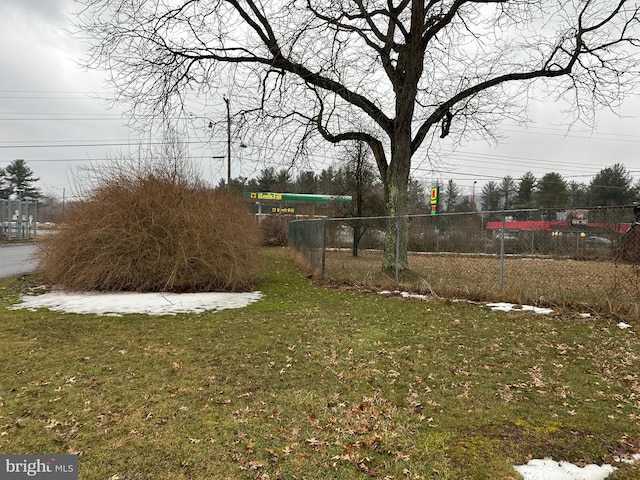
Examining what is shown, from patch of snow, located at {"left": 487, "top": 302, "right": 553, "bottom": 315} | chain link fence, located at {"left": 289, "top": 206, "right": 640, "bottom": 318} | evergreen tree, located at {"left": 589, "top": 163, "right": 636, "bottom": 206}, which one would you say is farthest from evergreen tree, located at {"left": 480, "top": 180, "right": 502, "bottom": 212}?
patch of snow, located at {"left": 487, "top": 302, "right": 553, "bottom": 315}

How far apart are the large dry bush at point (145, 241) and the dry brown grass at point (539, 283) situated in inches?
139

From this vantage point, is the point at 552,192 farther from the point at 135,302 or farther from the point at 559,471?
the point at 559,471

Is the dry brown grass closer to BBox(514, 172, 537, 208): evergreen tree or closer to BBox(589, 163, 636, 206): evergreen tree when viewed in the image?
BBox(589, 163, 636, 206): evergreen tree

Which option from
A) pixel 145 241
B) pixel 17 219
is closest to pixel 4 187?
pixel 17 219

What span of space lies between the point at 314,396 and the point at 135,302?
229 inches

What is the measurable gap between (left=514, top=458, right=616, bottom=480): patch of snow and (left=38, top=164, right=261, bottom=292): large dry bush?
8192 mm

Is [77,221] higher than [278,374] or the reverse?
higher

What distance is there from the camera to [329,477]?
2502 millimetres

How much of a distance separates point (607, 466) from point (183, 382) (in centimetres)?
343

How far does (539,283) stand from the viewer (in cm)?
961

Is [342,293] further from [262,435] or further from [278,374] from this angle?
[262,435]

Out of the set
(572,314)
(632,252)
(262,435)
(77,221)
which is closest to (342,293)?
(572,314)

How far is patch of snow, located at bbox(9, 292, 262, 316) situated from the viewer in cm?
750

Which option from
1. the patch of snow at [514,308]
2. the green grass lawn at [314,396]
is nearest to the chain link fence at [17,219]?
the green grass lawn at [314,396]
